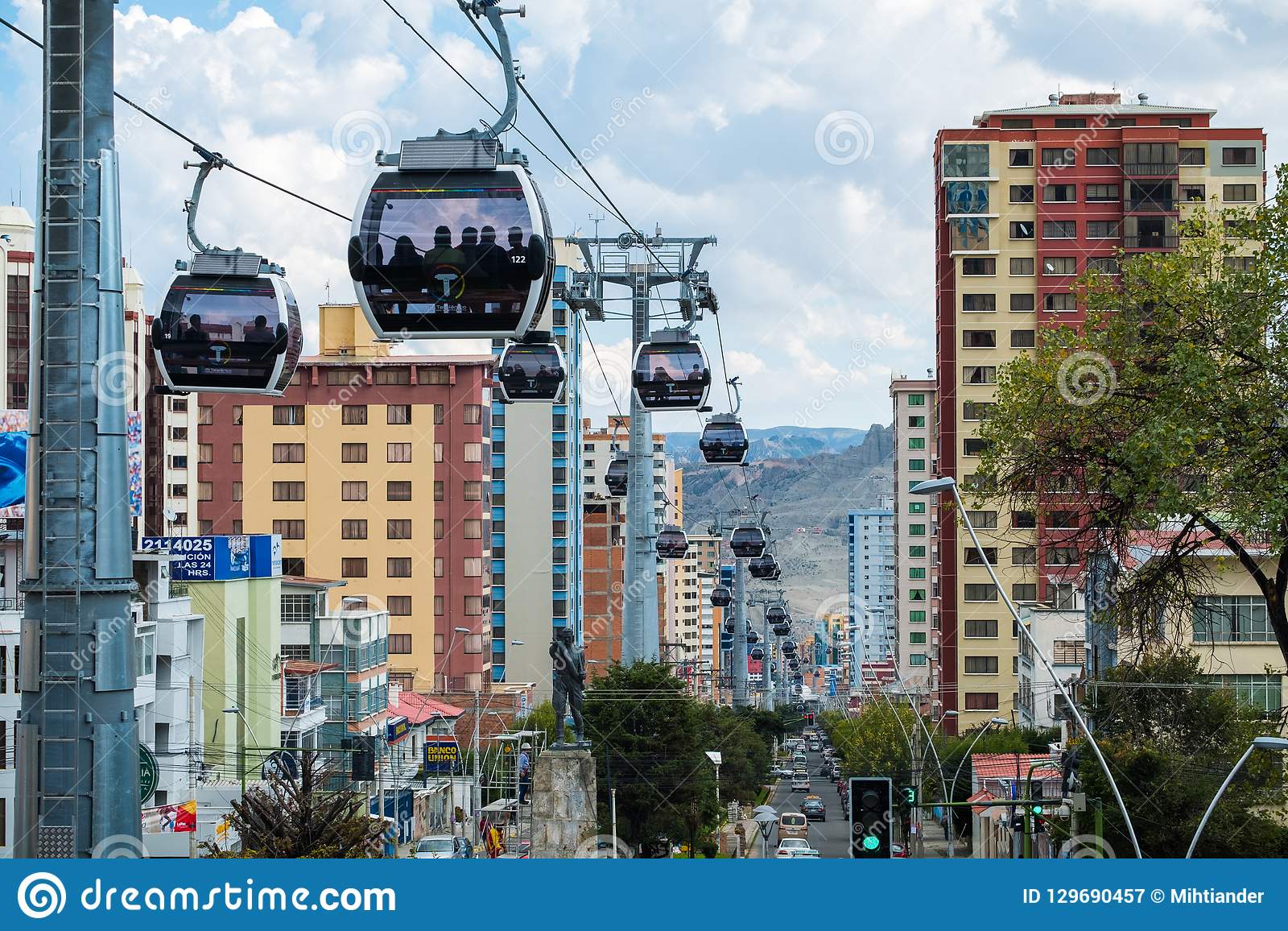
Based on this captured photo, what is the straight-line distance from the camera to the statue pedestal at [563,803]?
29.3 metres

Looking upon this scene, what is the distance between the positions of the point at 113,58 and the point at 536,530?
101 meters

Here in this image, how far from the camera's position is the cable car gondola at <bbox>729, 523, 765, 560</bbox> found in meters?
48.6

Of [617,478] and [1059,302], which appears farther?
[1059,302]

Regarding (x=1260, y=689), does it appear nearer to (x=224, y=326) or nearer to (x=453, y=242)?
(x=224, y=326)

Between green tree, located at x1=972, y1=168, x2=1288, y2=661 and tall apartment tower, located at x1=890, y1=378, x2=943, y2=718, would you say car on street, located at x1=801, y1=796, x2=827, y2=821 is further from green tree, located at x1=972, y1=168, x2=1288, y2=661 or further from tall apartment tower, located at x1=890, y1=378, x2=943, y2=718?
green tree, located at x1=972, y1=168, x2=1288, y2=661

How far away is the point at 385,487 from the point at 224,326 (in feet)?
261

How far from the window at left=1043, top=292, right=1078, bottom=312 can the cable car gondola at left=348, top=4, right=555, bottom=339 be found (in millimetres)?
70839

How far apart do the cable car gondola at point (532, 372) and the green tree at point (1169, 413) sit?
10.5m

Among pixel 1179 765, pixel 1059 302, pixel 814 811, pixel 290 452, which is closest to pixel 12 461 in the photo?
pixel 1179 765

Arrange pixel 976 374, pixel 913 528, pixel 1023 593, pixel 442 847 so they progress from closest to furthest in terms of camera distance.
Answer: pixel 442 847 → pixel 1023 593 → pixel 976 374 → pixel 913 528

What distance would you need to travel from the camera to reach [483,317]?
1258 cm

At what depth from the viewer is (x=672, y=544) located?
42.1 meters

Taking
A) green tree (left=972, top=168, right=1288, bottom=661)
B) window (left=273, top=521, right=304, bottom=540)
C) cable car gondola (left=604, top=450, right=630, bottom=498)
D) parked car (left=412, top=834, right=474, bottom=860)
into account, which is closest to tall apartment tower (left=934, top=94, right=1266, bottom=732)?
window (left=273, top=521, right=304, bottom=540)

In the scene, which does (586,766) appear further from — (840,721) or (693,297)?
(840,721)
